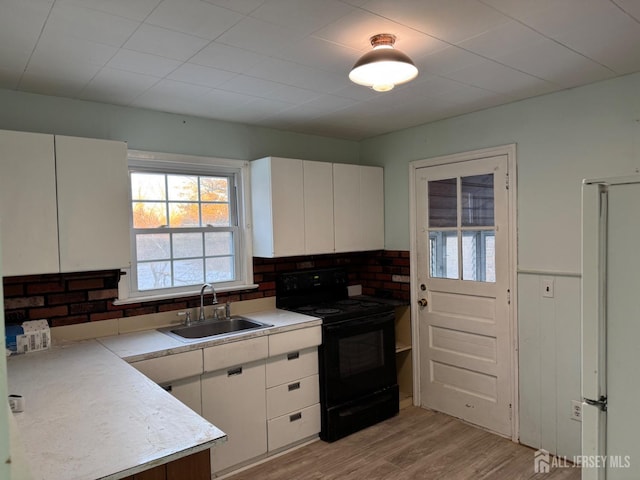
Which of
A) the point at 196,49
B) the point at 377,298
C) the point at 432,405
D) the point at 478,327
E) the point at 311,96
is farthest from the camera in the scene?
the point at 377,298

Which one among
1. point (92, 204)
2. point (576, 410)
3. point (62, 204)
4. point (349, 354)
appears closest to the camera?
point (62, 204)

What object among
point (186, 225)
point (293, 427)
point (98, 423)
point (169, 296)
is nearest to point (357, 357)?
point (293, 427)

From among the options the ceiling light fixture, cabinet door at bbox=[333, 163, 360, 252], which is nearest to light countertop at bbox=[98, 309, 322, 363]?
cabinet door at bbox=[333, 163, 360, 252]

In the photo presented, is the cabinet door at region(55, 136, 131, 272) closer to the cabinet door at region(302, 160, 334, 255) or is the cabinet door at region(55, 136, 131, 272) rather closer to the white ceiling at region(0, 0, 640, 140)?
the white ceiling at region(0, 0, 640, 140)

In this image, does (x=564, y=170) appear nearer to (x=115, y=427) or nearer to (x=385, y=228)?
(x=385, y=228)

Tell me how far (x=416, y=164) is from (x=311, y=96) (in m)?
1.29

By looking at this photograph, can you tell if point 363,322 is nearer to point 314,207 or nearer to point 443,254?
point 443,254

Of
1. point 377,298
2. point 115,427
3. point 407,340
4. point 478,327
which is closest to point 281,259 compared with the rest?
point 377,298

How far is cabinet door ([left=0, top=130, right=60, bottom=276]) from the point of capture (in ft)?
7.29

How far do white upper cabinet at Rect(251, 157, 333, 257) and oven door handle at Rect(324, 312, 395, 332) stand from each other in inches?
24.6

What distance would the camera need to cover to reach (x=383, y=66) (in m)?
1.85

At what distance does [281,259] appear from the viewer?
12.1ft

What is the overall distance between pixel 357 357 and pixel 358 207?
1280 millimetres

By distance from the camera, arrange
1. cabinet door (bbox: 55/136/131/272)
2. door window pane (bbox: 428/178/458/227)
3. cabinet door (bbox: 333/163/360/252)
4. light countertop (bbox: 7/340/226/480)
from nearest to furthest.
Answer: light countertop (bbox: 7/340/226/480), cabinet door (bbox: 55/136/131/272), door window pane (bbox: 428/178/458/227), cabinet door (bbox: 333/163/360/252)
